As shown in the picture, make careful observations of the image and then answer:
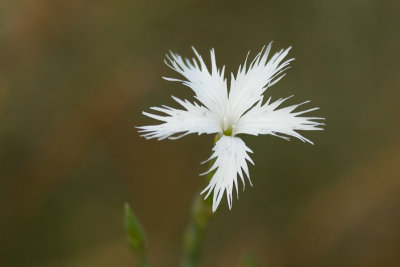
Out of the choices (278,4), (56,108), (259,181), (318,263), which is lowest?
(318,263)

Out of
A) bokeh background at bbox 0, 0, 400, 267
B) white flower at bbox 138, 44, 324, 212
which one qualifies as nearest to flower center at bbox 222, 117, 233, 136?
white flower at bbox 138, 44, 324, 212

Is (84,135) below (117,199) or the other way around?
the other way around

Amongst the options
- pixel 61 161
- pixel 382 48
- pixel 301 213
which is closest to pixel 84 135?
pixel 61 161

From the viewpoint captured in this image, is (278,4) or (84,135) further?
(278,4)

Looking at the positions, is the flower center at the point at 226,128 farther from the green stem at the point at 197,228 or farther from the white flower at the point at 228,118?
the green stem at the point at 197,228

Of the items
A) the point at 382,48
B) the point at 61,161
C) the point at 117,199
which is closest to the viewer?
the point at 61,161

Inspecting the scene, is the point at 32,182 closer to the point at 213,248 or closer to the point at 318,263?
the point at 213,248
